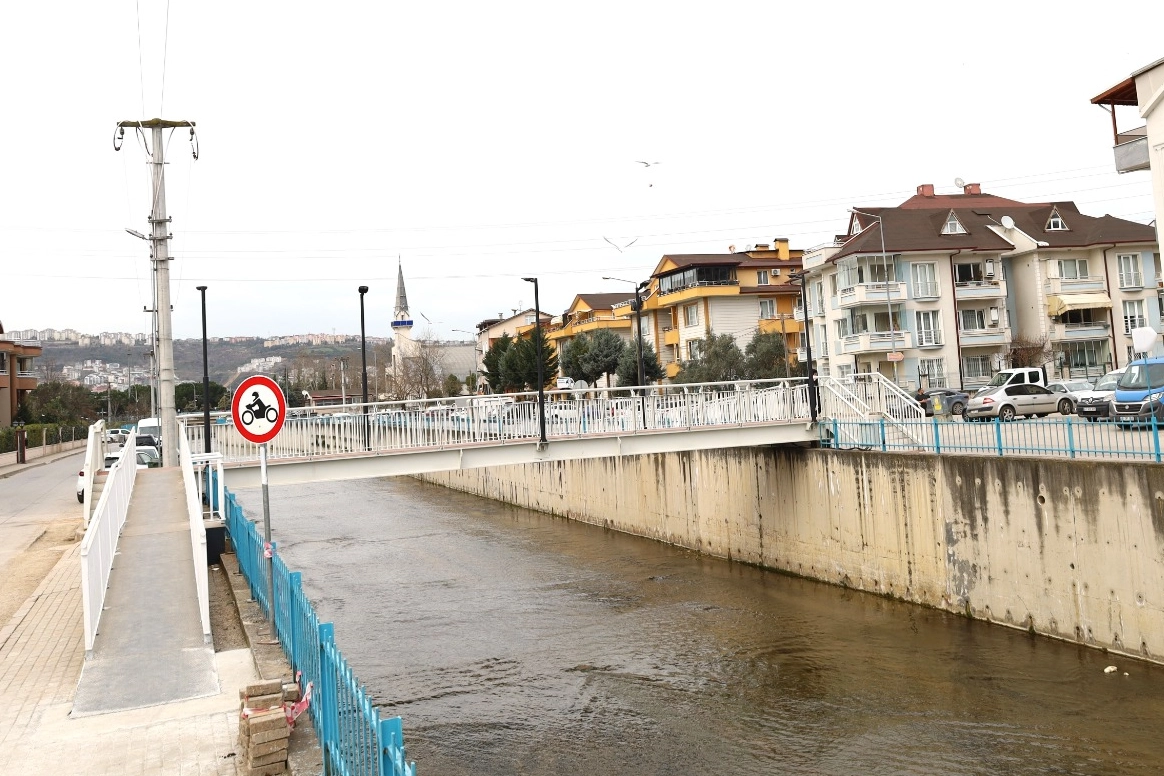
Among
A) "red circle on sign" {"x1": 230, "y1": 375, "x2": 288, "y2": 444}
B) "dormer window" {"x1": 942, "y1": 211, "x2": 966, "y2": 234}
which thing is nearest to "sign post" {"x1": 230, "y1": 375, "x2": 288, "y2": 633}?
"red circle on sign" {"x1": 230, "y1": 375, "x2": 288, "y2": 444}

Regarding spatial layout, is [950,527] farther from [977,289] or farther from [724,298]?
[724,298]

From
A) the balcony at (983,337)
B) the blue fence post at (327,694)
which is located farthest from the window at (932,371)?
the blue fence post at (327,694)

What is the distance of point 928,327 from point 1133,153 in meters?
25.3

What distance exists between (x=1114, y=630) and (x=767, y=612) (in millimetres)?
6970

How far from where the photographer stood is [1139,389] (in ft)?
74.9

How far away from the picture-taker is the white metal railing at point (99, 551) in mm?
→ 8641

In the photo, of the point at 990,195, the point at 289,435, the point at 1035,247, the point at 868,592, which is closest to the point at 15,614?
the point at 289,435

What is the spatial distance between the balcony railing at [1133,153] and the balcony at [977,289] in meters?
24.8

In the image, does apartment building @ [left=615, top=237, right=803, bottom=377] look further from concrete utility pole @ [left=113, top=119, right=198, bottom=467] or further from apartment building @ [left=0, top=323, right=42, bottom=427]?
apartment building @ [left=0, top=323, right=42, bottom=427]

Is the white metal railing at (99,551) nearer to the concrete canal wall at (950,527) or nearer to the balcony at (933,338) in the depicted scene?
the concrete canal wall at (950,527)

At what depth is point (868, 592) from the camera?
20375 mm

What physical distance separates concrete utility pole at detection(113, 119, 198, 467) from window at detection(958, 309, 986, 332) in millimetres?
41330

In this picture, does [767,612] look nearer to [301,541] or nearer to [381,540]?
[381,540]

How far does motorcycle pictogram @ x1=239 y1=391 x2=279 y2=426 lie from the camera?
9375 mm
